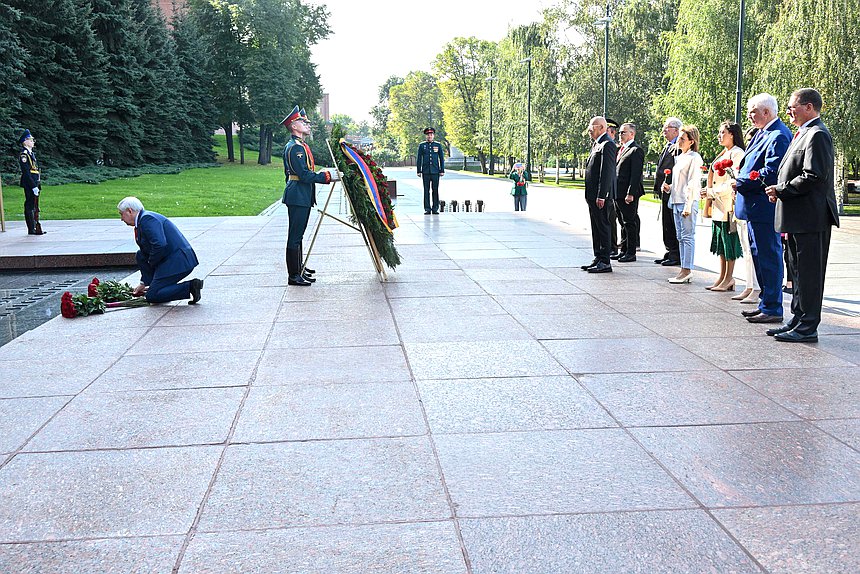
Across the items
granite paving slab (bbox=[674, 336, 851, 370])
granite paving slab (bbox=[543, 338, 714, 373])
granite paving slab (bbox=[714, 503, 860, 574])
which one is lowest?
granite paving slab (bbox=[714, 503, 860, 574])

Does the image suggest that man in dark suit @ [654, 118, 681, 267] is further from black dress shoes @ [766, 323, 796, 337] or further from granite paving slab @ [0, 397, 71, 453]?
granite paving slab @ [0, 397, 71, 453]

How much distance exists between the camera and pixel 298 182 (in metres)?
10.5

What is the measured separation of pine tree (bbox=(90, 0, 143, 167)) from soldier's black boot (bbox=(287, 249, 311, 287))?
1489 inches

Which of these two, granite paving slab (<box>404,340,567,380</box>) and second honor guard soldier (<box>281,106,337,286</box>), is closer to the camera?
granite paving slab (<box>404,340,567,380</box>)

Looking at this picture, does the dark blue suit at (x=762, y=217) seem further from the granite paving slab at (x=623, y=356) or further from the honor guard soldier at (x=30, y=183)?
the honor guard soldier at (x=30, y=183)

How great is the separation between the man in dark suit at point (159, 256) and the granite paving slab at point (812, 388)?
231 inches

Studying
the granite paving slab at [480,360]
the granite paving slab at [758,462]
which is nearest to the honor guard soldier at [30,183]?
the granite paving slab at [480,360]

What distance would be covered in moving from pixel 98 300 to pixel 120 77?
41.9 m

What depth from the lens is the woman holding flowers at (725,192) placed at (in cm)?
925

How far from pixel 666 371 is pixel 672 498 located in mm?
2422

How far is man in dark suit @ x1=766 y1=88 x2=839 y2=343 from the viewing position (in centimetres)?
687

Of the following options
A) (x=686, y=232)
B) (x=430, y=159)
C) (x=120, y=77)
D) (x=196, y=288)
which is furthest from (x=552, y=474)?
(x=120, y=77)

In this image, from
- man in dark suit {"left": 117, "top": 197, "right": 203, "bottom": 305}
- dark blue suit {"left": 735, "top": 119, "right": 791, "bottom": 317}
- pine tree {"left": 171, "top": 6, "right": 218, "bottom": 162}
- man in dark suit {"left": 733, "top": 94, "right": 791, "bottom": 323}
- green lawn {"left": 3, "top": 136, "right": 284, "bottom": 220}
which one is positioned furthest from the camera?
pine tree {"left": 171, "top": 6, "right": 218, "bottom": 162}

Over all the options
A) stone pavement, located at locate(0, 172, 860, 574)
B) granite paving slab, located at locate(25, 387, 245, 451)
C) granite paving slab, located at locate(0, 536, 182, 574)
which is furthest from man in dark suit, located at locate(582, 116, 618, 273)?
granite paving slab, located at locate(0, 536, 182, 574)
